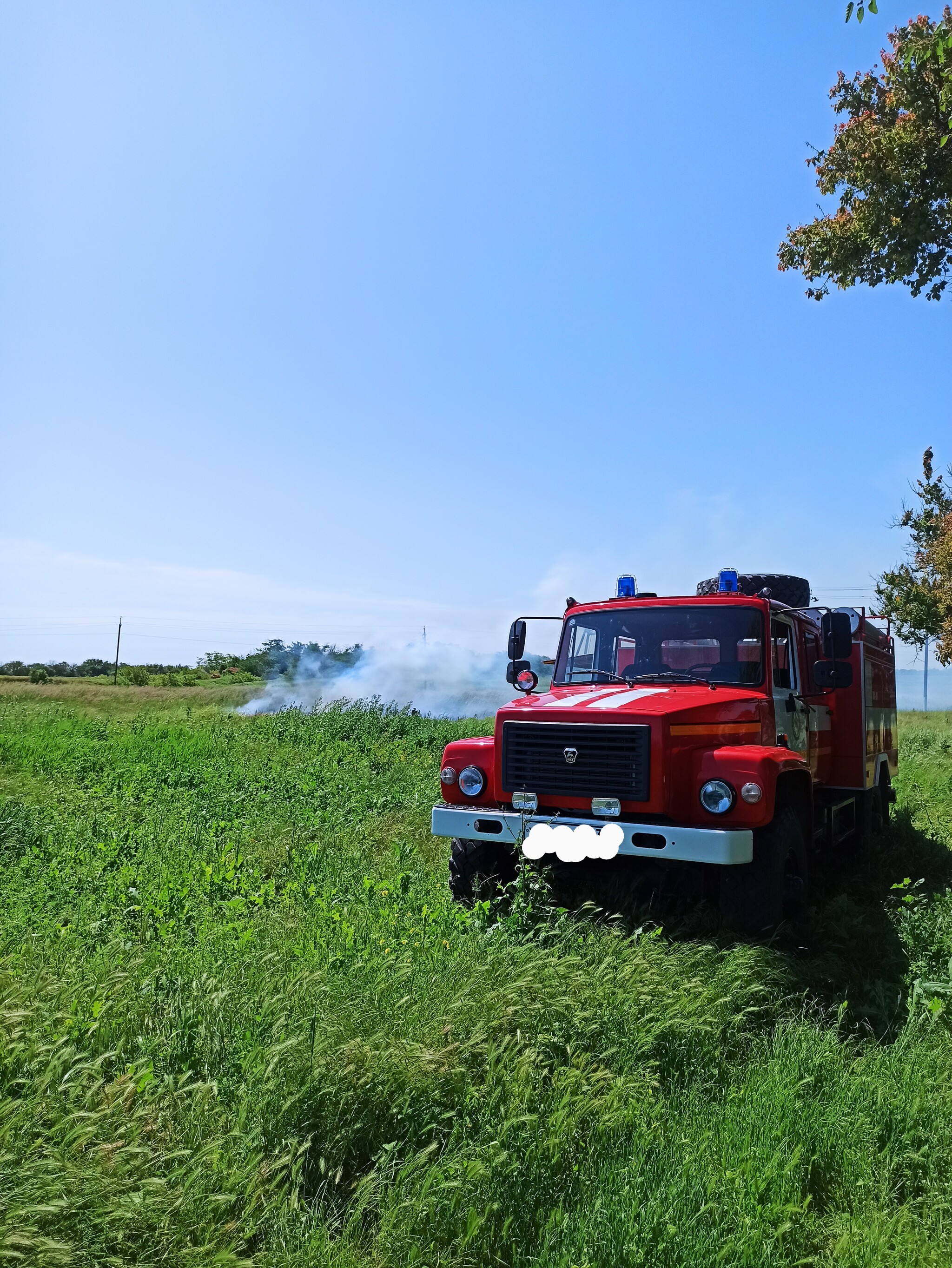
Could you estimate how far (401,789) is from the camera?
39.9 ft

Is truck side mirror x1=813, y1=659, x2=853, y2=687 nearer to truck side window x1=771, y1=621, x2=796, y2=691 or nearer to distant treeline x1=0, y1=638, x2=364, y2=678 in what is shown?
truck side window x1=771, y1=621, x2=796, y2=691

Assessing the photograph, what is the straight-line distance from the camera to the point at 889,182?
44.7 feet

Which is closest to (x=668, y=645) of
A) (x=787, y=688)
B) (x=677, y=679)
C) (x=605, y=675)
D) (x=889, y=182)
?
(x=677, y=679)

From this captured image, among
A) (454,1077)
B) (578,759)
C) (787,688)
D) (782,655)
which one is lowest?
(454,1077)

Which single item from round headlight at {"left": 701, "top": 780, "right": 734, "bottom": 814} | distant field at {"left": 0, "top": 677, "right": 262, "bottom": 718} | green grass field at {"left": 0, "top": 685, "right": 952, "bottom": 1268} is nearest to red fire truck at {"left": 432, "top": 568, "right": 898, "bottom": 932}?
round headlight at {"left": 701, "top": 780, "right": 734, "bottom": 814}

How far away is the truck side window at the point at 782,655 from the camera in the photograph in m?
7.16

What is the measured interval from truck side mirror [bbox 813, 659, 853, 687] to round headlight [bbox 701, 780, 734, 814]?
5.68 ft

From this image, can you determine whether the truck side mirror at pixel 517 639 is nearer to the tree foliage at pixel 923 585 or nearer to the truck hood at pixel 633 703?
the truck hood at pixel 633 703

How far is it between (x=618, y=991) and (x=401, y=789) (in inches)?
303

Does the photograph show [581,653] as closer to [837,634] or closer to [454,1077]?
[837,634]

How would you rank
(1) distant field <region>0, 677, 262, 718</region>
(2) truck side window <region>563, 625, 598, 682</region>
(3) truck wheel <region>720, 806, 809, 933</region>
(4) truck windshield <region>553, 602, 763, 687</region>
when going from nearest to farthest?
(3) truck wheel <region>720, 806, 809, 933</region> < (4) truck windshield <region>553, 602, 763, 687</region> < (2) truck side window <region>563, 625, 598, 682</region> < (1) distant field <region>0, 677, 262, 718</region>

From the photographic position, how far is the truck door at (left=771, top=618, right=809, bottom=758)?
7113mm

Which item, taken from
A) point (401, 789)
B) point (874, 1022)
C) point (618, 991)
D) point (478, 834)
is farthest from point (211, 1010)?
point (401, 789)

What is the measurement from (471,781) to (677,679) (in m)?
1.78
